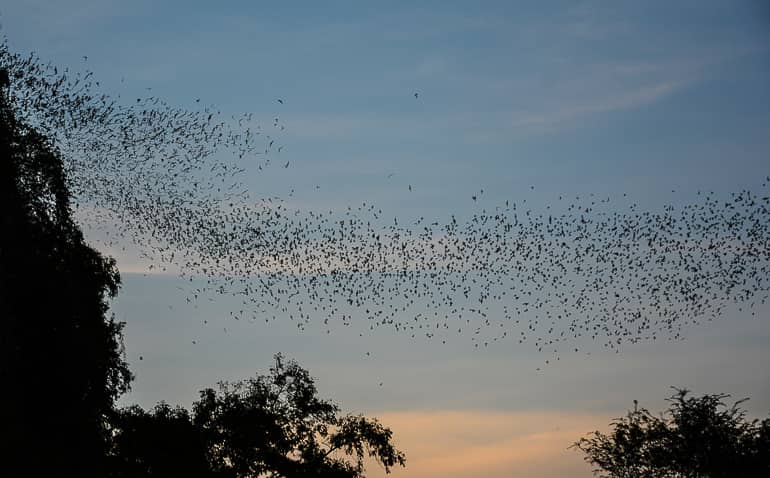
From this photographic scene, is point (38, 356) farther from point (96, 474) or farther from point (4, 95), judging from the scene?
point (4, 95)

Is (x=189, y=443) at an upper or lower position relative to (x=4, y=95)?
lower

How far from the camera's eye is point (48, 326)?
125 ft

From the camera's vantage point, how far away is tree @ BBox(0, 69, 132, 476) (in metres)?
35.6

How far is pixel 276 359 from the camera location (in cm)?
5128

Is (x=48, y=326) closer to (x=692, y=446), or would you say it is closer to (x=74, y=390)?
(x=74, y=390)

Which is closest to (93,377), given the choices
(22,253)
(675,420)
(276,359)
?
(22,253)

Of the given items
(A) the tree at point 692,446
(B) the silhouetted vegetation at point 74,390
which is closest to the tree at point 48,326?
(B) the silhouetted vegetation at point 74,390

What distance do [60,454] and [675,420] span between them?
112 ft

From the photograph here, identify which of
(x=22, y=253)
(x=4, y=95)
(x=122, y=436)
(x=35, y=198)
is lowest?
(x=122, y=436)

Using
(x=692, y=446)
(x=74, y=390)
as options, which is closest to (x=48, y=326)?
(x=74, y=390)

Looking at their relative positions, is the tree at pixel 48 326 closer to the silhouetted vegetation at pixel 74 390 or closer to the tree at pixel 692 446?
the silhouetted vegetation at pixel 74 390

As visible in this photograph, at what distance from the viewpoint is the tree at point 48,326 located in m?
35.6

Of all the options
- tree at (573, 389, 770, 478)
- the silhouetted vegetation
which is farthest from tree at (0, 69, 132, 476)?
tree at (573, 389, 770, 478)

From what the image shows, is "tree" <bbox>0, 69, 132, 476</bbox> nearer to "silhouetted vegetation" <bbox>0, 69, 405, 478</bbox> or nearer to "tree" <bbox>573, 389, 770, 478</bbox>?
"silhouetted vegetation" <bbox>0, 69, 405, 478</bbox>
